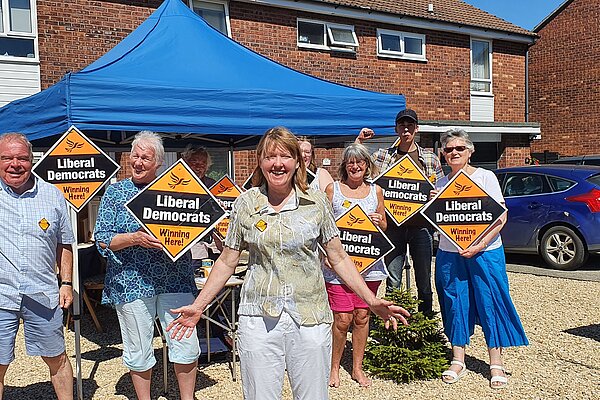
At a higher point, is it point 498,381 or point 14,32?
point 14,32

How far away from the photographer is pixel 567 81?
67.8 ft

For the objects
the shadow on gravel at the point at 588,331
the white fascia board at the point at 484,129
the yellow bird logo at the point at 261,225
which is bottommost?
the shadow on gravel at the point at 588,331

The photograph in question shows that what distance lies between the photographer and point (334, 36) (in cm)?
1433

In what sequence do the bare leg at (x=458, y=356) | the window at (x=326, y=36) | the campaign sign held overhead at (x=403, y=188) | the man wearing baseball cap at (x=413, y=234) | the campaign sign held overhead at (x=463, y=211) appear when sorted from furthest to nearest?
1. the window at (x=326, y=36)
2. the man wearing baseball cap at (x=413, y=234)
3. the campaign sign held overhead at (x=403, y=188)
4. the bare leg at (x=458, y=356)
5. the campaign sign held overhead at (x=463, y=211)

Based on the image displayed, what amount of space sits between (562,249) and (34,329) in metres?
8.06

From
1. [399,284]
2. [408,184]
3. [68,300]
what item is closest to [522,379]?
[399,284]

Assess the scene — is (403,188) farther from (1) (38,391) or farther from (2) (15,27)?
(2) (15,27)

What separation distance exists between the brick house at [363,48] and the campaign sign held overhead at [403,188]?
5132 mm

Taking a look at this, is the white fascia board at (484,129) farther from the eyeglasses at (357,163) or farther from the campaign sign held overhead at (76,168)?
the campaign sign held overhead at (76,168)

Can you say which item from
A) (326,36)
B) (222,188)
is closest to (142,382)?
(222,188)

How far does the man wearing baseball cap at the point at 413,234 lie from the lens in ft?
16.6

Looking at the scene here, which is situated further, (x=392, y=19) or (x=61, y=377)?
(x=392, y=19)

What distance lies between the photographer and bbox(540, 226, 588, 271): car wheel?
358 inches

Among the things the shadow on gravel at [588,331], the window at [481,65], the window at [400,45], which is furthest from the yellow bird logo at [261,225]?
the window at [481,65]
